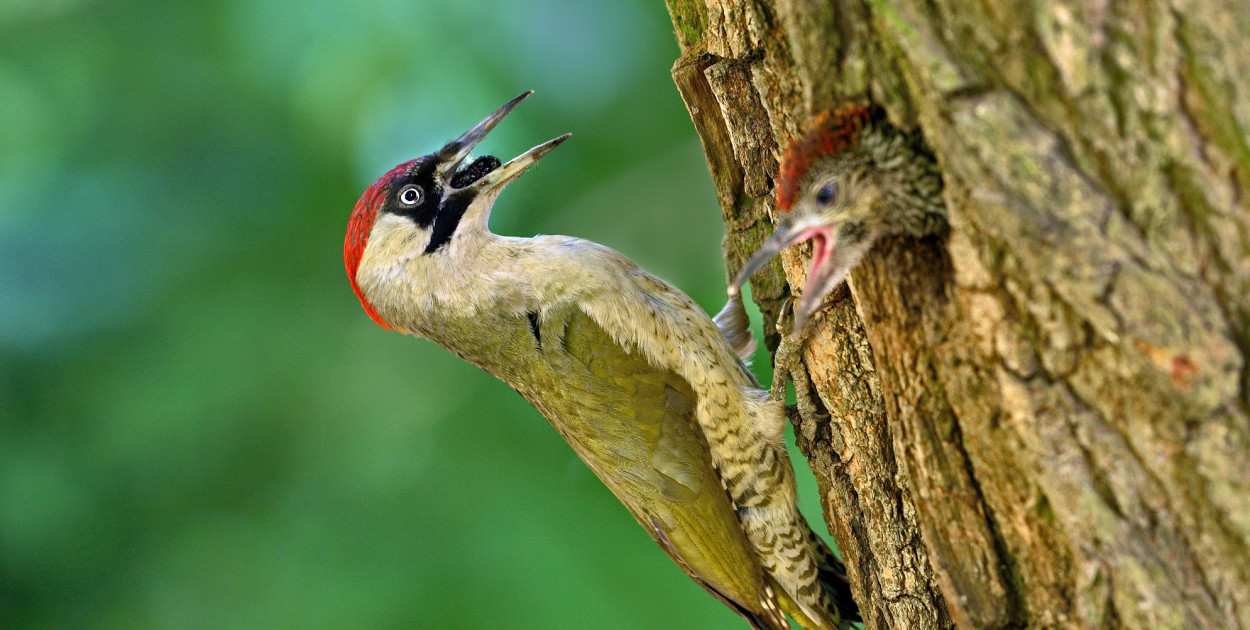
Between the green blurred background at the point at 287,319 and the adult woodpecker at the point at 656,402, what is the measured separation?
0.81 m

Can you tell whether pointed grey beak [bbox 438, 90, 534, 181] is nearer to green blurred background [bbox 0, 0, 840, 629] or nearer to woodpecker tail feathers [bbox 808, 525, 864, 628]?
green blurred background [bbox 0, 0, 840, 629]

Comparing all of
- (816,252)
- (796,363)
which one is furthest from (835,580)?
(816,252)

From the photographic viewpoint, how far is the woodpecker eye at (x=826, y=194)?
1424 millimetres

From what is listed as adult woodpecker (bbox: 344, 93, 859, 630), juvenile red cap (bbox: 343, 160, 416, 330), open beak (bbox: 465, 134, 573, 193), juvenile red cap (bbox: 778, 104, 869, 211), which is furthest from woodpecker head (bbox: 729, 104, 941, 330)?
juvenile red cap (bbox: 343, 160, 416, 330)

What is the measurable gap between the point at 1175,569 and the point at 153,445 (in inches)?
144

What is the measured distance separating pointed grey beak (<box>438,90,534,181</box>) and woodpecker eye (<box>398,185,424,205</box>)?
10cm

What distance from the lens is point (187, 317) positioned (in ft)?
11.8

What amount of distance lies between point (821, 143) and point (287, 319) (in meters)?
2.91

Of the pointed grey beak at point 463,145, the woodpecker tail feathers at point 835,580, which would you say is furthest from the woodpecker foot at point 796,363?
the pointed grey beak at point 463,145

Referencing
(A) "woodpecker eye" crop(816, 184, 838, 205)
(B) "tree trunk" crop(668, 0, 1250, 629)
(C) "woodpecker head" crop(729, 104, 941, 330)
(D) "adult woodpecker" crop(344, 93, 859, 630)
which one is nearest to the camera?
(B) "tree trunk" crop(668, 0, 1250, 629)

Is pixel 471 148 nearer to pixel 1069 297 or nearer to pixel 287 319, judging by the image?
pixel 287 319

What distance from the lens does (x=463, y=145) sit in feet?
9.39

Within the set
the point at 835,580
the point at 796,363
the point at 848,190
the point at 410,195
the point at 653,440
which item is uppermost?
the point at 410,195

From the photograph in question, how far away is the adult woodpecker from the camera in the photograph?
2.54m
